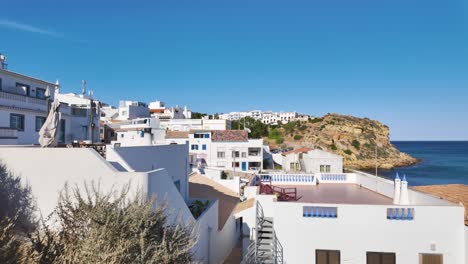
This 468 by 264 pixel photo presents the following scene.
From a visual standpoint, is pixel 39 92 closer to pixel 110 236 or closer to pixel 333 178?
pixel 110 236

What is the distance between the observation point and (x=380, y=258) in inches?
436

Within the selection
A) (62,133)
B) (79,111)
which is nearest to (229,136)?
(79,111)

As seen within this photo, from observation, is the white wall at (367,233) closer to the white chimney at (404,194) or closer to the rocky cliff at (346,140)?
the white chimney at (404,194)

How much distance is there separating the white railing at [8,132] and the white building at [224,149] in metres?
25.2

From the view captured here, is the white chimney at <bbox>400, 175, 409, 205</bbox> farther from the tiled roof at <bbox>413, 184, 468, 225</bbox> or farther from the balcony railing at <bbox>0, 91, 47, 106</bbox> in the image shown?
the balcony railing at <bbox>0, 91, 47, 106</bbox>

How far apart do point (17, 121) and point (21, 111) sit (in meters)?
0.60

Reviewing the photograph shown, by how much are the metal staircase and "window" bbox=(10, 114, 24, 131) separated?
13.9 meters

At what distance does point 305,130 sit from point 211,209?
269 feet

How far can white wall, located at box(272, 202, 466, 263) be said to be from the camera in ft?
35.1

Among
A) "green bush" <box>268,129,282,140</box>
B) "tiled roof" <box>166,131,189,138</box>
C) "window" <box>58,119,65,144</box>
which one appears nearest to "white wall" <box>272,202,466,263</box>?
"window" <box>58,119,65,144</box>

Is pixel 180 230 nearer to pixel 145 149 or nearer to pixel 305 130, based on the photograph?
pixel 145 149

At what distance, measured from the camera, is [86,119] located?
25281 millimetres

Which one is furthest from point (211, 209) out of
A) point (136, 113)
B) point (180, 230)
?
point (136, 113)

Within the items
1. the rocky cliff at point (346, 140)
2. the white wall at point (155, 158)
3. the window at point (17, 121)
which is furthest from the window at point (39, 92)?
the rocky cliff at point (346, 140)
